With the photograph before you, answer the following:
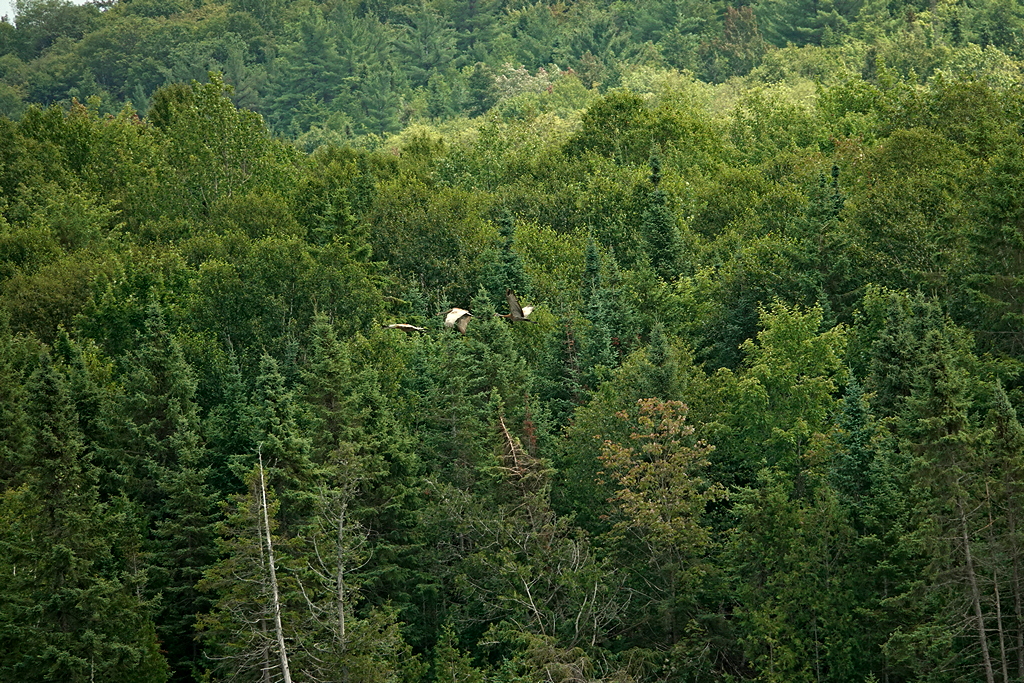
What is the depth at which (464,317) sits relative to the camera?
76.9 meters

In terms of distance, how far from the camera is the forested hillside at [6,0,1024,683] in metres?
52.5

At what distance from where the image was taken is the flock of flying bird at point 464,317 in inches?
2990

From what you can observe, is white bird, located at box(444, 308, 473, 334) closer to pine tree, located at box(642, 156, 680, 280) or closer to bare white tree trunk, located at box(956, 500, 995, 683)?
pine tree, located at box(642, 156, 680, 280)

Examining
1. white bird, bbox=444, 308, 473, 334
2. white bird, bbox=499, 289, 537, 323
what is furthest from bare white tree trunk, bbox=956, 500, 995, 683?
white bird, bbox=499, 289, 537, 323

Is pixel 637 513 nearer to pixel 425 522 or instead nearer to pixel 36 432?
pixel 425 522

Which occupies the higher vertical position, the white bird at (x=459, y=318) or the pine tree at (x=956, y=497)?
the pine tree at (x=956, y=497)

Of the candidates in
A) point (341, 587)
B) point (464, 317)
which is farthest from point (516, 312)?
point (341, 587)

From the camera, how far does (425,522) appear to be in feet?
199

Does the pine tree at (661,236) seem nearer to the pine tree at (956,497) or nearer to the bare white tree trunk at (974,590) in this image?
the pine tree at (956,497)

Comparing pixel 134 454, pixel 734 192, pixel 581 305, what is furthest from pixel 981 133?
pixel 134 454

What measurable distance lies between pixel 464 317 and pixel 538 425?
12850 millimetres

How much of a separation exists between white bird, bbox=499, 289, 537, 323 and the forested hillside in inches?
5.4

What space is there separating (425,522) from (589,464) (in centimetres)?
616

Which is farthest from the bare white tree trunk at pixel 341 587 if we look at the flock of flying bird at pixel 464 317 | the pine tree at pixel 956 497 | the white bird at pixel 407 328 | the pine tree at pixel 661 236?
the pine tree at pixel 661 236
